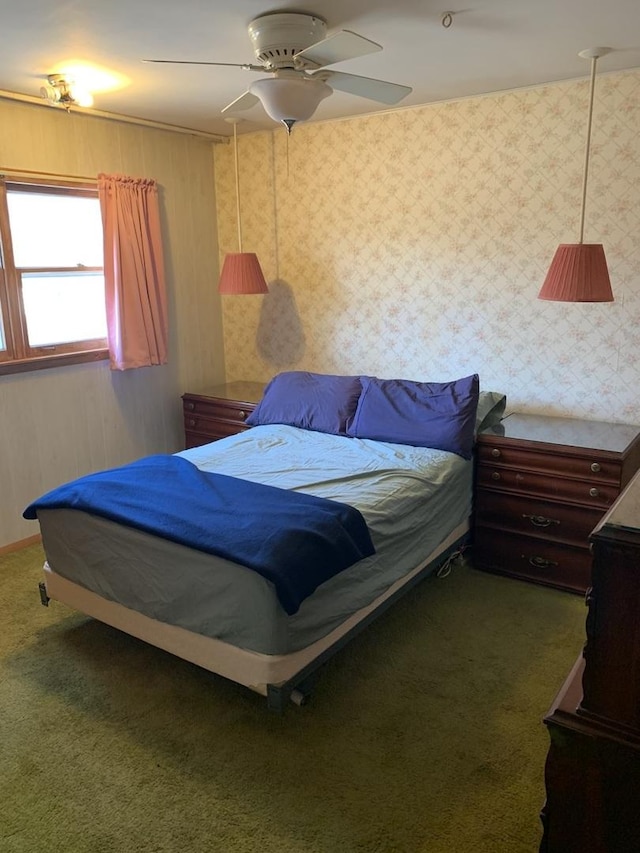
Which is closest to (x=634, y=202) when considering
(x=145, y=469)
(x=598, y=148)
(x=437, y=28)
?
(x=598, y=148)

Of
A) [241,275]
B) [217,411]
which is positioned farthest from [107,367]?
[241,275]

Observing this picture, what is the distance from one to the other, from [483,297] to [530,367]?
47 centimetres

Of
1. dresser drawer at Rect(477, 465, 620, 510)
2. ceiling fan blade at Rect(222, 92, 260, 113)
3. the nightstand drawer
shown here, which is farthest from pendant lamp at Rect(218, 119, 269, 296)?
dresser drawer at Rect(477, 465, 620, 510)

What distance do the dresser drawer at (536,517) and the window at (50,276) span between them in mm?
2389

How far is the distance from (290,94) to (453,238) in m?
1.63

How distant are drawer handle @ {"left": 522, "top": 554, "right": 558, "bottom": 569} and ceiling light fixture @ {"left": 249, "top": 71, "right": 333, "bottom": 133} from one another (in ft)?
7.31

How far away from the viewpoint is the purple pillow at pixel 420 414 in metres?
3.18

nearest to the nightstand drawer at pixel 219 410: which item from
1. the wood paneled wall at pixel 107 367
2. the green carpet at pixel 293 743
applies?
the wood paneled wall at pixel 107 367

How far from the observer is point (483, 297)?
144 inches

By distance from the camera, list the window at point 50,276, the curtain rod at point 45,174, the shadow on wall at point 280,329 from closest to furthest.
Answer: the curtain rod at point 45,174, the window at point 50,276, the shadow on wall at point 280,329

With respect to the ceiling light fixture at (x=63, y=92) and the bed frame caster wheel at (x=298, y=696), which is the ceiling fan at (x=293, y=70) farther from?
the bed frame caster wheel at (x=298, y=696)

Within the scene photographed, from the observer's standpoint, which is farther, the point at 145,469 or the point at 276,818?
the point at 145,469

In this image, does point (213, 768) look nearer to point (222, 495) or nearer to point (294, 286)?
point (222, 495)

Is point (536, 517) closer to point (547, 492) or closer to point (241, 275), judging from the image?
point (547, 492)
